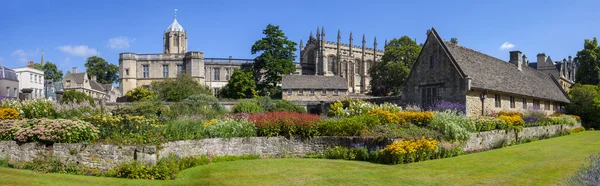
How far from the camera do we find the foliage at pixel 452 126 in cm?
1828

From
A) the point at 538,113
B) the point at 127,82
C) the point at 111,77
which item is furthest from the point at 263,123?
the point at 111,77

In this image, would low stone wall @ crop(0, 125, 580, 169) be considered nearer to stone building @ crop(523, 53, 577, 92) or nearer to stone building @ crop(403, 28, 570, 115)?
stone building @ crop(403, 28, 570, 115)

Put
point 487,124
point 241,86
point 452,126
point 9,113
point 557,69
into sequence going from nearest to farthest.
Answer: point 452,126 → point 487,124 → point 9,113 → point 241,86 → point 557,69

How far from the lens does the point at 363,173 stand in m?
13.6

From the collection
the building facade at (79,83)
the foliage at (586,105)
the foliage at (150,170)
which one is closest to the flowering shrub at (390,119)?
the foliage at (150,170)

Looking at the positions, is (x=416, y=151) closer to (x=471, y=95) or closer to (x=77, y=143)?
(x=77, y=143)

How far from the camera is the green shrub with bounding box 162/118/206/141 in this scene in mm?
16722

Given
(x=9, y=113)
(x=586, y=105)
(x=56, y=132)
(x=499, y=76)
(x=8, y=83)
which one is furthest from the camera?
(x=8, y=83)

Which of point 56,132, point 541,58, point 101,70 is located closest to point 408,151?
point 56,132

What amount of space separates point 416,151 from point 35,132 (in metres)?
12.6

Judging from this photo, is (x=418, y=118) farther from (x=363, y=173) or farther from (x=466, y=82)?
(x=466, y=82)

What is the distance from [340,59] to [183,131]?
243 ft

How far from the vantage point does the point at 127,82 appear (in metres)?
77.6

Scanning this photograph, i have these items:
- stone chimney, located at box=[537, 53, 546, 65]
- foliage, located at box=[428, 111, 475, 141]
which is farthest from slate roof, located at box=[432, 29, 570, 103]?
stone chimney, located at box=[537, 53, 546, 65]
